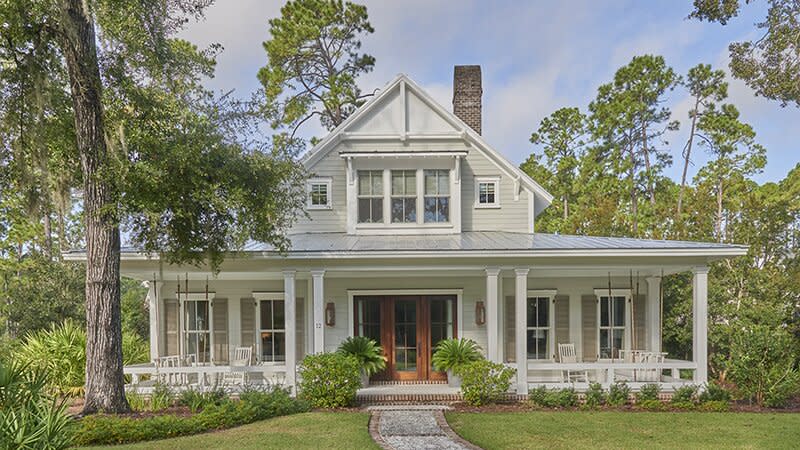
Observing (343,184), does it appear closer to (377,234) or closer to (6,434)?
(377,234)

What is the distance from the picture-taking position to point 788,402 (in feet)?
34.8

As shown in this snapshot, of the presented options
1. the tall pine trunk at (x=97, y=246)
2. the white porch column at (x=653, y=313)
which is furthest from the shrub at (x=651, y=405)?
the tall pine trunk at (x=97, y=246)

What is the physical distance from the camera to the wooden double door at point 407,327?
1261 centimetres

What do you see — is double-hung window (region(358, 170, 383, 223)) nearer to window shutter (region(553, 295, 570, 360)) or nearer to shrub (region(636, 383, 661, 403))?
window shutter (region(553, 295, 570, 360))

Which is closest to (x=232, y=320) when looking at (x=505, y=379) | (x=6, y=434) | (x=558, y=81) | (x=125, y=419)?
(x=125, y=419)

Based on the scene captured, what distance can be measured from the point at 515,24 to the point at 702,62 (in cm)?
1343

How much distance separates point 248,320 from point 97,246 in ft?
15.7

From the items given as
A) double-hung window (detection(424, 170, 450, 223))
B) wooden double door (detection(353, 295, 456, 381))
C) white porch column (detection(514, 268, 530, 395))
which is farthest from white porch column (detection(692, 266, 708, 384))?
double-hung window (detection(424, 170, 450, 223))

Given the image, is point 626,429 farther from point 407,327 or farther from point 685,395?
point 407,327

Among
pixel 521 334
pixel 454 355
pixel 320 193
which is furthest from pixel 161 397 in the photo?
pixel 521 334

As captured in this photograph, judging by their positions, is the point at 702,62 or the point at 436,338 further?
the point at 702,62

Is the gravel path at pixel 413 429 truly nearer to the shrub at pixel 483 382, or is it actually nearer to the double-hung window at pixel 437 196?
the shrub at pixel 483 382

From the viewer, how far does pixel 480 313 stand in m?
12.7

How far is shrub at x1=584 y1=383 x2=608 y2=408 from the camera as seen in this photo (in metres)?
10.3
